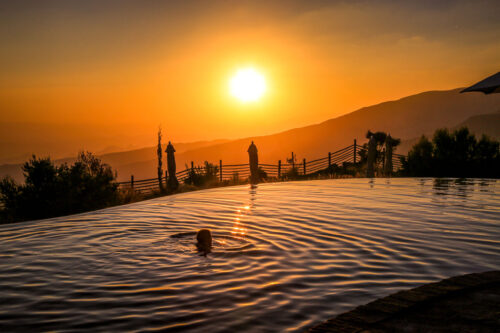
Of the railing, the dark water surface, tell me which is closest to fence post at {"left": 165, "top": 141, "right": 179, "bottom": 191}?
the railing

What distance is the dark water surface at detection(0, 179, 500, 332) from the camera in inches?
140

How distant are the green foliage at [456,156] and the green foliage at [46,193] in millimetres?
13840

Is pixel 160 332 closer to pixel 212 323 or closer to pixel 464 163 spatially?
pixel 212 323

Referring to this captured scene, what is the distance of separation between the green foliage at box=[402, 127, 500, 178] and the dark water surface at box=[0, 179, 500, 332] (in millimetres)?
9126

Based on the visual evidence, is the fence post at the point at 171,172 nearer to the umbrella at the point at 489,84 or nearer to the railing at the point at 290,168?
the railing at the point at 290,168

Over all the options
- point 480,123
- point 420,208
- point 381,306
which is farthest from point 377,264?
point 480,123

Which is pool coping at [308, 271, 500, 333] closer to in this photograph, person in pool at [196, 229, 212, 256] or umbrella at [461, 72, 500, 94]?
person in pool at [196, 229, 212, 256]

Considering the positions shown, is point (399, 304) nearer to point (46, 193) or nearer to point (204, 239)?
point (204, 239)

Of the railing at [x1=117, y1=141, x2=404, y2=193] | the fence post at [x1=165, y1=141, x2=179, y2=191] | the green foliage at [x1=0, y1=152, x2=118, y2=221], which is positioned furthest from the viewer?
the railing at [x1=117, y1=141, x2=404, y2=193]

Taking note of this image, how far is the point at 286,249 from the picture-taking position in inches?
218

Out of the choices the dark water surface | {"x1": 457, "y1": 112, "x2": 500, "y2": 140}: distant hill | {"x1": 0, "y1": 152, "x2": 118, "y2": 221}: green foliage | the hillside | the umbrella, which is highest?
the hillside

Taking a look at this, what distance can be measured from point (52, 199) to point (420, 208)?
377 inches

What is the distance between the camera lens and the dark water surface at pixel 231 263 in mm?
3557

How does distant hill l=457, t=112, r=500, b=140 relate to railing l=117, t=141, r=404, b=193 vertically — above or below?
above
